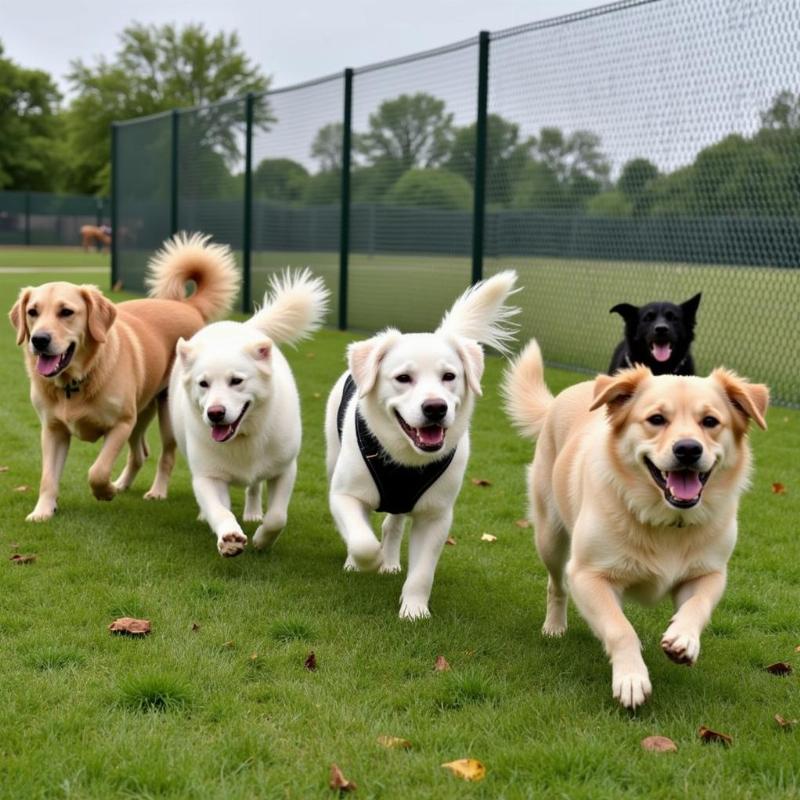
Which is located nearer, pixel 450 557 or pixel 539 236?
pixel 450 557

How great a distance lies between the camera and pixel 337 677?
12.3 feet

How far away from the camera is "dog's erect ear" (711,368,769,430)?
369 cm

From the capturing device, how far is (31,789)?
9.18ft

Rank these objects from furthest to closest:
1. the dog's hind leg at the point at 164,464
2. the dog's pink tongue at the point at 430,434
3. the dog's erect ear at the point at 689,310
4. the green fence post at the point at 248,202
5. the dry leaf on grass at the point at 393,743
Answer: the green fence post at the point at 248,202 → the dog's erect ear at the point at 689,310 → the dog's hind leg at the point at 164,464 → the dog's pink tongue at the point at 430,434 → the dry leaf on grass at the point at 393,743

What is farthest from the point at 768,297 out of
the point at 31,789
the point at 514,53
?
the point at 31,789

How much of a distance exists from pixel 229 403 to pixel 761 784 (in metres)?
2.97

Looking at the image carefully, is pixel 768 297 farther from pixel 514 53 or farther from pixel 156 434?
pixel 156 434

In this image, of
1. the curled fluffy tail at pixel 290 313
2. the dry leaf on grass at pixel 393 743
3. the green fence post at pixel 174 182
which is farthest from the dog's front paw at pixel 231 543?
the green fence post at pixel 174 182

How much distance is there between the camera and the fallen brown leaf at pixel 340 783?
9.48 ft

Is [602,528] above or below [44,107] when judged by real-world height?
below

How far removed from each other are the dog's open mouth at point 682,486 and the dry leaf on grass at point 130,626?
2.11 metres

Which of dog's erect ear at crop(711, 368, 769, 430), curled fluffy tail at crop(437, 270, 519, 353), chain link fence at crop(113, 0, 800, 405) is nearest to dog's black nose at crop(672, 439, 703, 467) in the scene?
dog's erect ear at crop(711, 368, 769, 430)

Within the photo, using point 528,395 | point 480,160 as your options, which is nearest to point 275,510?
point 528,395

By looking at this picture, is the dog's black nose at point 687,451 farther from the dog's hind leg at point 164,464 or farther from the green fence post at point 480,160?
the green fence post at point 480,160
